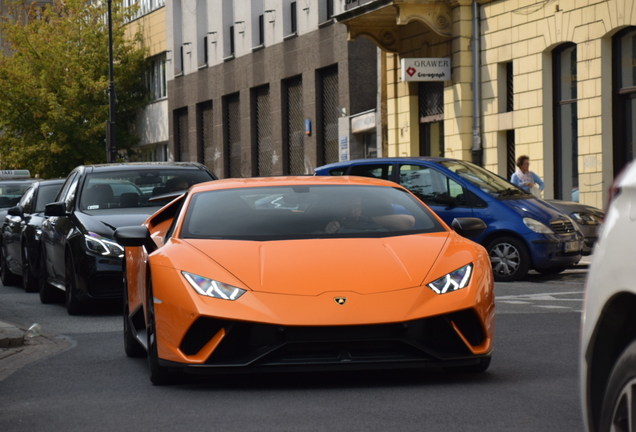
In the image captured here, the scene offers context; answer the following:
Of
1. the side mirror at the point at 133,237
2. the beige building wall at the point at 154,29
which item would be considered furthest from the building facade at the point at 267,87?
the side mirror at the point at 133,237

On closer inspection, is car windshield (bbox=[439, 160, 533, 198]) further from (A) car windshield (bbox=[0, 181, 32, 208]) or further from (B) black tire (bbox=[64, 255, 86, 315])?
(A) car windshield (bbox=[0, 181, 32, 208])

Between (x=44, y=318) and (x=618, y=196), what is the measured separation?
9645mm

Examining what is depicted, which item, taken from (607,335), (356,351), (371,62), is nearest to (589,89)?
(371,62)

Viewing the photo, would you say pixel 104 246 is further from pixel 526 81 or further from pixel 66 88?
pixel 66 88

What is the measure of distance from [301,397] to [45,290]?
8.12m

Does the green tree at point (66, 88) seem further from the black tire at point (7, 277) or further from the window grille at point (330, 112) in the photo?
the black tire at point (7, 277)

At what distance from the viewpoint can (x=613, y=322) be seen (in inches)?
131

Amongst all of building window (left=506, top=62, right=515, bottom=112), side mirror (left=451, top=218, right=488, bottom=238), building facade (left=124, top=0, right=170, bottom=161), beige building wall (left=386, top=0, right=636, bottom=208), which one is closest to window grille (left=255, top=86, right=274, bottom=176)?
building facade (left=124, top=0, right=170, bottom=161)

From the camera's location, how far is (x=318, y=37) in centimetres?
3519

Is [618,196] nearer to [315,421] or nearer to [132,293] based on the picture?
[315,421]

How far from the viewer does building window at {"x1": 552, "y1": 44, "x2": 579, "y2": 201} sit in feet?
76.1

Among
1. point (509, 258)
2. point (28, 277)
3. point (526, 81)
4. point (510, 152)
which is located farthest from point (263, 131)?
point (509, 258)

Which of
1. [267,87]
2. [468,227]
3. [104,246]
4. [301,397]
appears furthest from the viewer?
[267,87]

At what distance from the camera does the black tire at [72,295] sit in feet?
39.8
